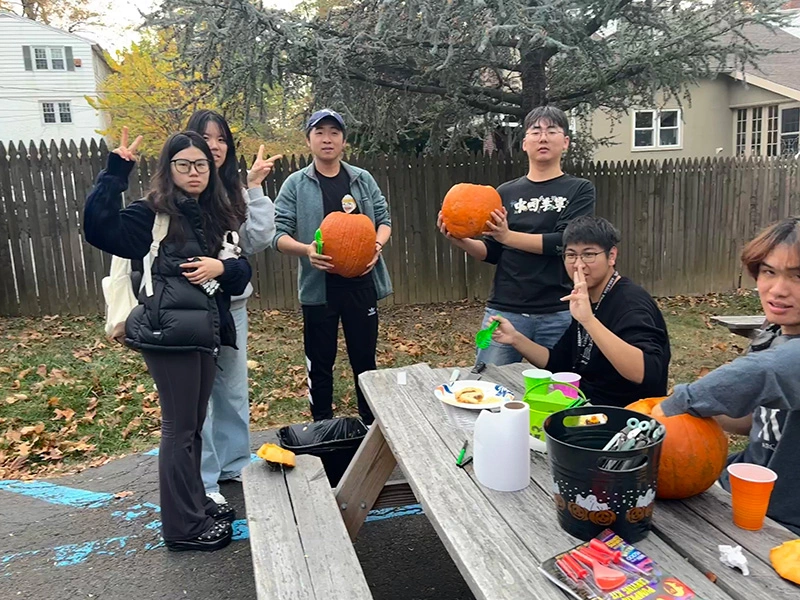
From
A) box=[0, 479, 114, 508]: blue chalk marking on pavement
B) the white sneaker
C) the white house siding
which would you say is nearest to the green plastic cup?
the white sneaker

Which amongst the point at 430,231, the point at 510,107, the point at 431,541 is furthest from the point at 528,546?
the point at 510,107

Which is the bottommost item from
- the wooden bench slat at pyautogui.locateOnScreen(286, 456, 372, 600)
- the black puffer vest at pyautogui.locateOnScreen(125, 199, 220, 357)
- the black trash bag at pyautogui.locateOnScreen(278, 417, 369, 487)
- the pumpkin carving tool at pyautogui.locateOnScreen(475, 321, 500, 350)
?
the black trash bag at pyautogui.locateOnScreen(278, 417, 369, 487)

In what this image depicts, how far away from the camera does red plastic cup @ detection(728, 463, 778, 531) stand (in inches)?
59.4

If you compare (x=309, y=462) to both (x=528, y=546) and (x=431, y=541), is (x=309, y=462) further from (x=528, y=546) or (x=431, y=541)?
→ (x=528, y=546)

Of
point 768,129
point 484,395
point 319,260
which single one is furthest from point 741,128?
point 484,395

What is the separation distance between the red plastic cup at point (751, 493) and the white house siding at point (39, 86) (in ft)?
103

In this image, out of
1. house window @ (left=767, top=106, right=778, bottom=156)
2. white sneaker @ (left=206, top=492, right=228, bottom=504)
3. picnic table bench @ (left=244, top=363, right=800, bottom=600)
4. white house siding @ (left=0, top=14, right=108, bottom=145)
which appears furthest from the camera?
white house siding @ (left=0, top=14, right=108, bottom=145)

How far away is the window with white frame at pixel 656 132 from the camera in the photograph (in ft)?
59.8

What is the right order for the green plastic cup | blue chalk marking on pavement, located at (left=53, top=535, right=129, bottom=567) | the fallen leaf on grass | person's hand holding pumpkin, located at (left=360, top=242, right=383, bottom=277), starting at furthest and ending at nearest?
the fallen leaf on grass < person's hand holding pumpkin, located at (left=360, top=242, right=383, bottom=277) < blue chalk marking on pavement, located at (left=53, top=535, right=129, bottom=567) < the green plastic cup

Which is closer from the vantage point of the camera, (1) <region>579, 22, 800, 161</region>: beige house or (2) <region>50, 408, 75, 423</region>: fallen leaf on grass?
(2) <region>50, 408, 75, 423</region>: fallen leaf on grass

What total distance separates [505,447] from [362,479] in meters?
1.21

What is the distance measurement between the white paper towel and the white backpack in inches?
68.3

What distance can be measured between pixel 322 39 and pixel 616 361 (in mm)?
6037

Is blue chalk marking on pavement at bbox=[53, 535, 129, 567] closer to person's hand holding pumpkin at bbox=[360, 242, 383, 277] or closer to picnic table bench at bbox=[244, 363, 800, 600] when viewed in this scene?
picnic table bench at bbox=[244, 363, 800, 600]
